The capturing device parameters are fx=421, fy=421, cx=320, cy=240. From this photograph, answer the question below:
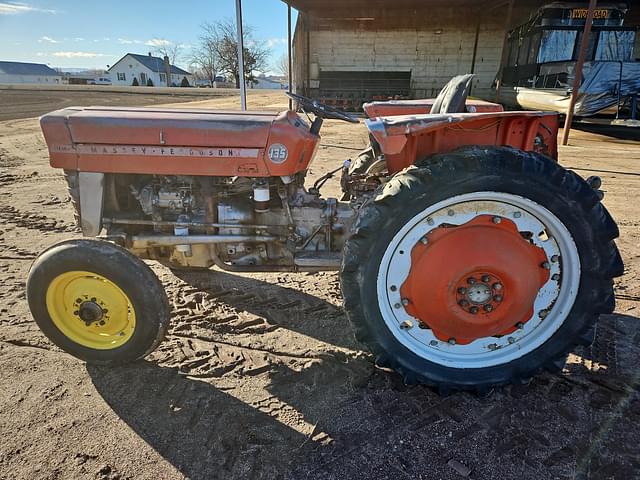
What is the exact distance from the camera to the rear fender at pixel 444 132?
1.71 meters

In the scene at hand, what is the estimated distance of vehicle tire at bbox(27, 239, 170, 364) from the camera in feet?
6.25

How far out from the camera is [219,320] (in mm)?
2516

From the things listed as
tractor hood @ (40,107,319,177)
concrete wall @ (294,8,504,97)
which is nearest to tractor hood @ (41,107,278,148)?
tractor hood @ (40,107,319,177)

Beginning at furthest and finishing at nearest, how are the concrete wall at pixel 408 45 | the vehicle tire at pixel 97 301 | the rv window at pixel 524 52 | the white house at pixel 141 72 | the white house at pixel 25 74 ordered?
the white house at pixel 25 74 < the white house at pixel 141 72 < the concrete wall at pixel 408 45 < the rv window at pixel 524 52 < the vehicle tire at pixel 97 301

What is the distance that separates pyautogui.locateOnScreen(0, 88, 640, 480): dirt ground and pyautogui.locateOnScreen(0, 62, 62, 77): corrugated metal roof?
3092 inches

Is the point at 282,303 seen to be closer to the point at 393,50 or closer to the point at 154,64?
the point at 393,50

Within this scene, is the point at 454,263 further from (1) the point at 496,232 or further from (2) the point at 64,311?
(2) the point at 64,311

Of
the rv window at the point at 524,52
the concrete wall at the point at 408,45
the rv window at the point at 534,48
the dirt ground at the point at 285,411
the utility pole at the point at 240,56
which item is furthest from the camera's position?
the concrete wall at the point at 408,45

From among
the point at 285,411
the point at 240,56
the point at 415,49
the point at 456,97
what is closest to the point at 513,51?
the point at 415,49

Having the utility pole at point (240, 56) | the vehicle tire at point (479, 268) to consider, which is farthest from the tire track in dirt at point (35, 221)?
the vehicle tire at point (479, 268)

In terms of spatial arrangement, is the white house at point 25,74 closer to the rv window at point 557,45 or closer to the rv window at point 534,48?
the rv window at point 534,48

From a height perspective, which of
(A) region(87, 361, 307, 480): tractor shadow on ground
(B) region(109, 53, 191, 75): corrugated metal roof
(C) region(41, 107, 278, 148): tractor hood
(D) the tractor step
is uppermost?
(B) region(109, 53, 191, 75): corrugated metal roof

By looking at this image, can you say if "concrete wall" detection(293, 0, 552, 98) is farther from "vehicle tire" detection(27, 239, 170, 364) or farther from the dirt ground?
"vehicle tire" detection(27, 239, 170, 364)

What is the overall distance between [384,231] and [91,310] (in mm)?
1406
